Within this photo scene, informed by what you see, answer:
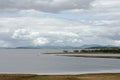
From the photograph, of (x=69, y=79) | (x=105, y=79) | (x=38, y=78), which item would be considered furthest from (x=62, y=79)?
(x=105, y=79)

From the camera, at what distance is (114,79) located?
50781 mm

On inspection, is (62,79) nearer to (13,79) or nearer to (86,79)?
(86,79)

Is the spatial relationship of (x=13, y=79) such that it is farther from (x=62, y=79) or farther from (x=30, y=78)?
(x=62, y=79)

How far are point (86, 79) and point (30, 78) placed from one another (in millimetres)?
9513

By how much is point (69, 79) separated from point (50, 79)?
320 cm

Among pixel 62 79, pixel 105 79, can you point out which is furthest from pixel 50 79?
pixel 105 79

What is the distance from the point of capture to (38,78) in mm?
49406

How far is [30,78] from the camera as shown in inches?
1972

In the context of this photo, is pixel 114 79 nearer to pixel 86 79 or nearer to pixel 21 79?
pixel 86 79

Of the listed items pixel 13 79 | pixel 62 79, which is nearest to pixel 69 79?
Answer: pixel 62 79

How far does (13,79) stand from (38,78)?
4342 mm

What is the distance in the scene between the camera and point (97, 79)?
166 ft

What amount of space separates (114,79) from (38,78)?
512 inches

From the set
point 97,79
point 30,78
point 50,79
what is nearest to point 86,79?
point 97,79
